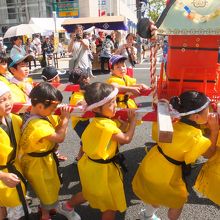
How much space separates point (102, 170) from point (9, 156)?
728 millimetres

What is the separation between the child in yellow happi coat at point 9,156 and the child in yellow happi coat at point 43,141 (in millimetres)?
91

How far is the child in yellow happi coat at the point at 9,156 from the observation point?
7.18 feet

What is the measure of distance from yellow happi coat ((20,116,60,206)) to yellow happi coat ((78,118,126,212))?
0.29m

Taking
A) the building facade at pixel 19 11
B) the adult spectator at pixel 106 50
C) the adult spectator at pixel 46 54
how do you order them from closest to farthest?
the adult spectator at pixel 106 50 → the adult spectator at pixel 46 54 → the building facade at pixel 19 11

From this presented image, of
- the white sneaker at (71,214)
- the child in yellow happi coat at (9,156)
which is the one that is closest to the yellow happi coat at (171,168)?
the white sneaker at (71,214)

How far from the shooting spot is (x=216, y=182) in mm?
2332

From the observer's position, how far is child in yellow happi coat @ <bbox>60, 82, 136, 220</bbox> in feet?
7.47

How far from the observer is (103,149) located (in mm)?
2264

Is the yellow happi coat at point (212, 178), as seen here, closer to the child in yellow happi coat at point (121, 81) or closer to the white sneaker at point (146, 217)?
the white sneaker at point (146, 217)

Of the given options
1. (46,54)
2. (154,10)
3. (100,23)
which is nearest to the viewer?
(100,23)

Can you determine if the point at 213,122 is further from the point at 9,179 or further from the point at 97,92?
the point at 9,179

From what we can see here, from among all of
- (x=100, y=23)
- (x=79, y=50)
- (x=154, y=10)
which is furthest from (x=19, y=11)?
(x=79, y=50)

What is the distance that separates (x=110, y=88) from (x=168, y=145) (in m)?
0.63

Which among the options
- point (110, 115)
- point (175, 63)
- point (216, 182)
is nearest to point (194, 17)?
point (175, 63)
